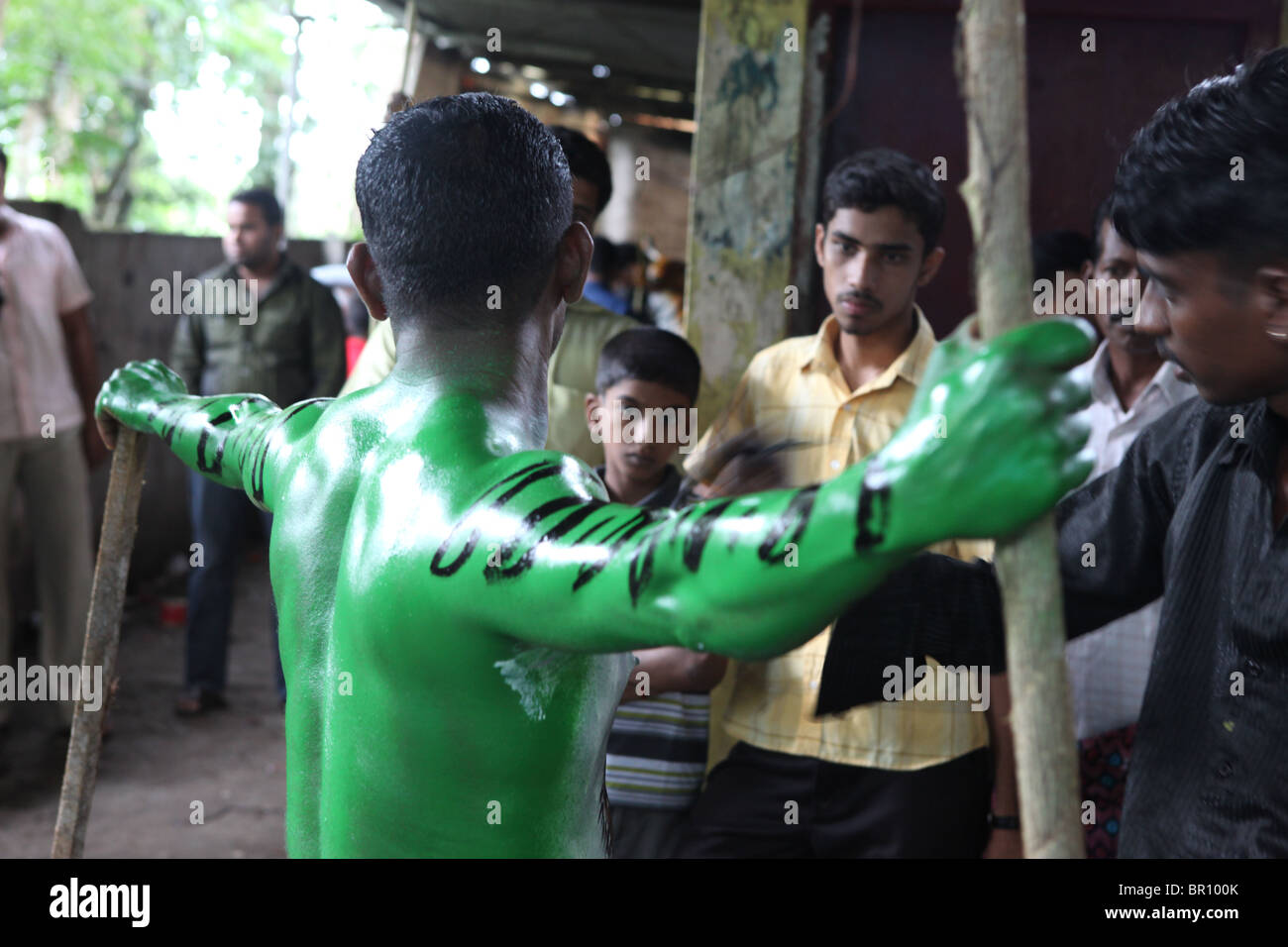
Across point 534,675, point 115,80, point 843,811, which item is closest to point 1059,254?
point 843,811

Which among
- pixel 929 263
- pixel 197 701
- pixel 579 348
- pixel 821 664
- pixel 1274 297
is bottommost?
pixel 197 701

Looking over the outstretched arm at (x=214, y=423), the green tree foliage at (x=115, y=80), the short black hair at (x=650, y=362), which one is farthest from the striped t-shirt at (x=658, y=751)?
the green tree foliage at (x=115, y=80)

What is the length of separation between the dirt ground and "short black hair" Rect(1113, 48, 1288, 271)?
3924 mm

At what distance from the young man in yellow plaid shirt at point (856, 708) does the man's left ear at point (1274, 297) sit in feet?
3.33

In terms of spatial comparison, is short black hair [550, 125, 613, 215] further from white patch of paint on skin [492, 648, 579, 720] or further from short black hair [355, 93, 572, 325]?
white patch of paint on skin [492, 648, 579, 720]

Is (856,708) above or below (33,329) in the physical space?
below

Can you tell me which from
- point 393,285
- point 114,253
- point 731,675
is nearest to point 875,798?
point 731,675

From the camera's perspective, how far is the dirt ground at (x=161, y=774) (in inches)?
173

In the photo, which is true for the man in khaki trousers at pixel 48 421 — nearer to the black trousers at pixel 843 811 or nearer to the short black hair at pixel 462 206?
the black trousers at pixel 843 811

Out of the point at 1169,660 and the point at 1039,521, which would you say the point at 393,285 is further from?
the point at 1169,660

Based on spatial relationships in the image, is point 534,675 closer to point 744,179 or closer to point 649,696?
point 649,696

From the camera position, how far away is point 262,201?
543 cm

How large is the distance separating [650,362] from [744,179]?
1063 millimetres
